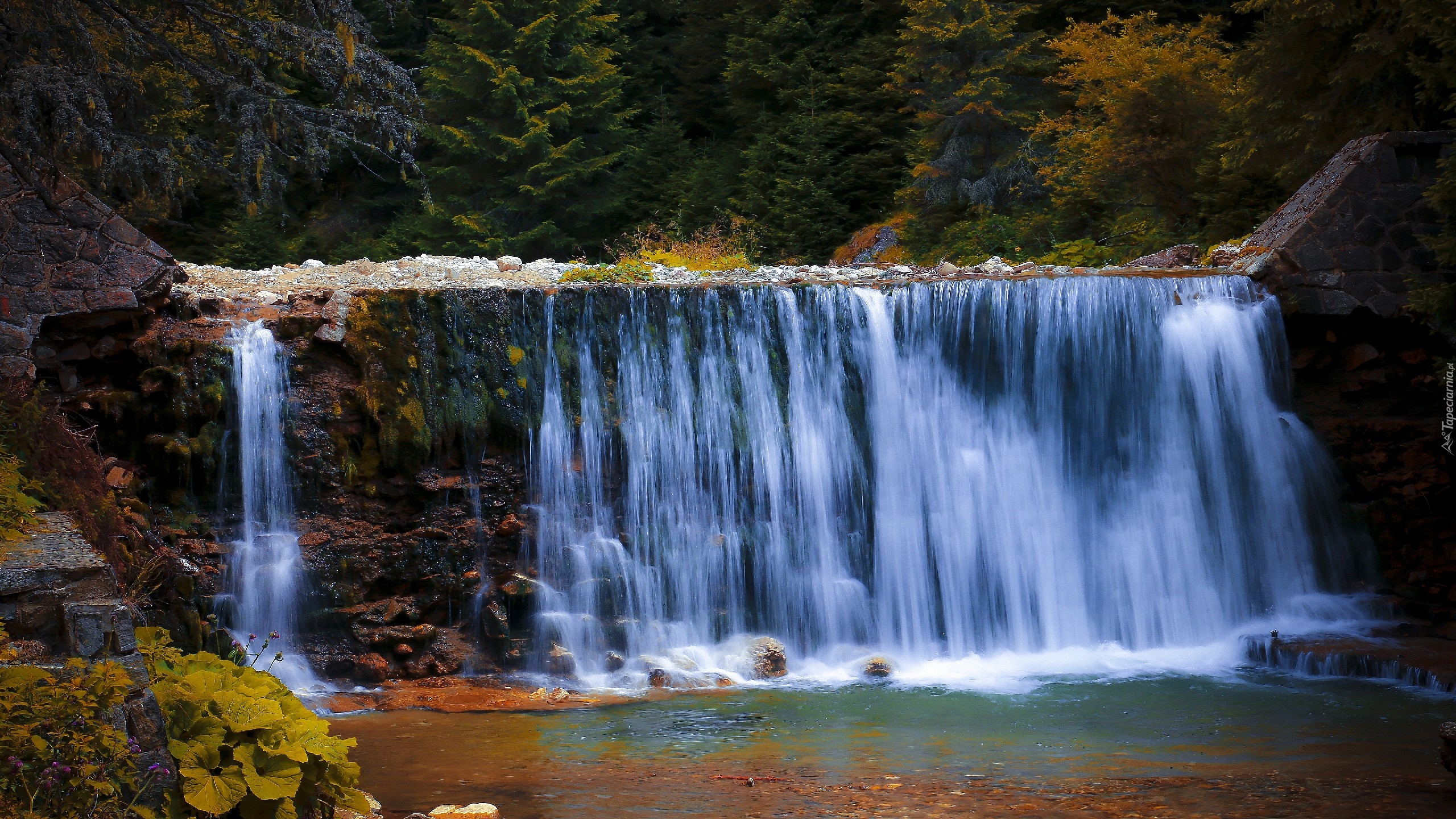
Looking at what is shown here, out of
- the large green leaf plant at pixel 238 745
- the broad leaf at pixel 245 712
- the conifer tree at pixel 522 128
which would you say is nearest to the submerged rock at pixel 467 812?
the large green leaf plant at pixel 238 745

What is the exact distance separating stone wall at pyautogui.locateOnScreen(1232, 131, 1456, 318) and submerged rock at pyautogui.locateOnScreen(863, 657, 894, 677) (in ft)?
18.0

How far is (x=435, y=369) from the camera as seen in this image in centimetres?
1034

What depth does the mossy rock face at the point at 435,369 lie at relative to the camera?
10.1 m

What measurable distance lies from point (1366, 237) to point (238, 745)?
Answer: 1115cm

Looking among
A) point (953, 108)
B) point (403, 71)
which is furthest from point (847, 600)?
point (953, 108)

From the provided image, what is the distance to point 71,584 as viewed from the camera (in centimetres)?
447

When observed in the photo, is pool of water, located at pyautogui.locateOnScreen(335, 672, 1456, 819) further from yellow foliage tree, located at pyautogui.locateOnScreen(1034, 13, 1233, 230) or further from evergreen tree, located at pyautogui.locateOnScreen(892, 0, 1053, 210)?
evergreen tree, located at pyautogui.locateOnScreen(892, 0, 1053, 210)

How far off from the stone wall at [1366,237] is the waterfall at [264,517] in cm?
935

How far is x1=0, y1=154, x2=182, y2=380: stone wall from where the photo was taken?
921 centimetres

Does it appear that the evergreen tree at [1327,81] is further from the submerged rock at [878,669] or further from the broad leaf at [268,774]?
the broad leaf at [268,774]

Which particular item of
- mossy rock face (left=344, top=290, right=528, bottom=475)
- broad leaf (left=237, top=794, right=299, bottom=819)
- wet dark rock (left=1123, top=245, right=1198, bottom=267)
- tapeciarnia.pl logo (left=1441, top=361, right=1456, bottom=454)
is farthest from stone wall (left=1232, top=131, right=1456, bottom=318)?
broad leaf (left=237, top=794, right=299, bottom=819)

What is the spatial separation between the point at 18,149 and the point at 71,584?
511 centimetres

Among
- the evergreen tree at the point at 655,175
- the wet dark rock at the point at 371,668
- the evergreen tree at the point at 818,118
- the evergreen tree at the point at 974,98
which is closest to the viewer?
the wet dark rock at the point at 371,668

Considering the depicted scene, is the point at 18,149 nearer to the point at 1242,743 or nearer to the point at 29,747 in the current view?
the point at 29,747
